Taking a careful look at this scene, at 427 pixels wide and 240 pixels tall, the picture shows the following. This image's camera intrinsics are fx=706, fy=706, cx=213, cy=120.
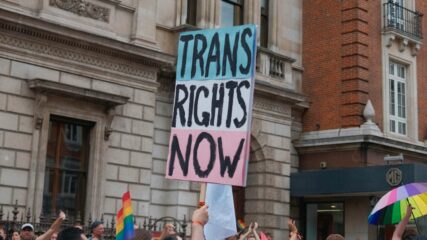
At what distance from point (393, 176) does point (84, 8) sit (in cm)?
936

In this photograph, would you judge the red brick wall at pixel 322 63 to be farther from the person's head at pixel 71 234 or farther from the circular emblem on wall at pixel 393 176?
the person's head at pixel 71 234

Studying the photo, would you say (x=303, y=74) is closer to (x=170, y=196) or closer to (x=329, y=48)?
(x=329, y=48)

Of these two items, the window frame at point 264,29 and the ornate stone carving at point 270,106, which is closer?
the ornate stone carving at point 270,106

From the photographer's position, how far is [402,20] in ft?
77.3

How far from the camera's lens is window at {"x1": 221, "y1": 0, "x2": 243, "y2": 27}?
20578mm

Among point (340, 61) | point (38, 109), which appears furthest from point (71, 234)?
point (340, 61)

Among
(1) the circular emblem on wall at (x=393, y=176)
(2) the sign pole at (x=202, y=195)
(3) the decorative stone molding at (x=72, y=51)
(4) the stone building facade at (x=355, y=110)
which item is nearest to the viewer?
(2) the sign pole at (x=202, y=195)

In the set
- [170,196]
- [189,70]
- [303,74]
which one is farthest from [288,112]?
[189,70]

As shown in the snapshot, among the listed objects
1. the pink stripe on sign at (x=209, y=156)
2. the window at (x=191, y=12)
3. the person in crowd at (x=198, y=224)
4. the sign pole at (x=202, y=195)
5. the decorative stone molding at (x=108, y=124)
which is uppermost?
the window at (x=191, y=12)

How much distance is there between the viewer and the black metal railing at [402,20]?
22719 millimetres

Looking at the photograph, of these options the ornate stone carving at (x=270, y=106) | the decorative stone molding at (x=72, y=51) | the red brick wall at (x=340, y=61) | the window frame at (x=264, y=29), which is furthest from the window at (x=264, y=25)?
the decorative stone molding at (x=72, y=51)

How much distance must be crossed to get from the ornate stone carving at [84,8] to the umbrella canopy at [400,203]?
8571mm

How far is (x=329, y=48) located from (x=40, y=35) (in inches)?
400

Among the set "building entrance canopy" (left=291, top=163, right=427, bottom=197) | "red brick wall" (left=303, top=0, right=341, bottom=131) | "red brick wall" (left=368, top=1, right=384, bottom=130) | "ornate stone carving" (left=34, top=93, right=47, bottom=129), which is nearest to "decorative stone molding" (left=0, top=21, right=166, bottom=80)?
"ornate stone carving" (left=34, top=93, right=47, bottom=129)
